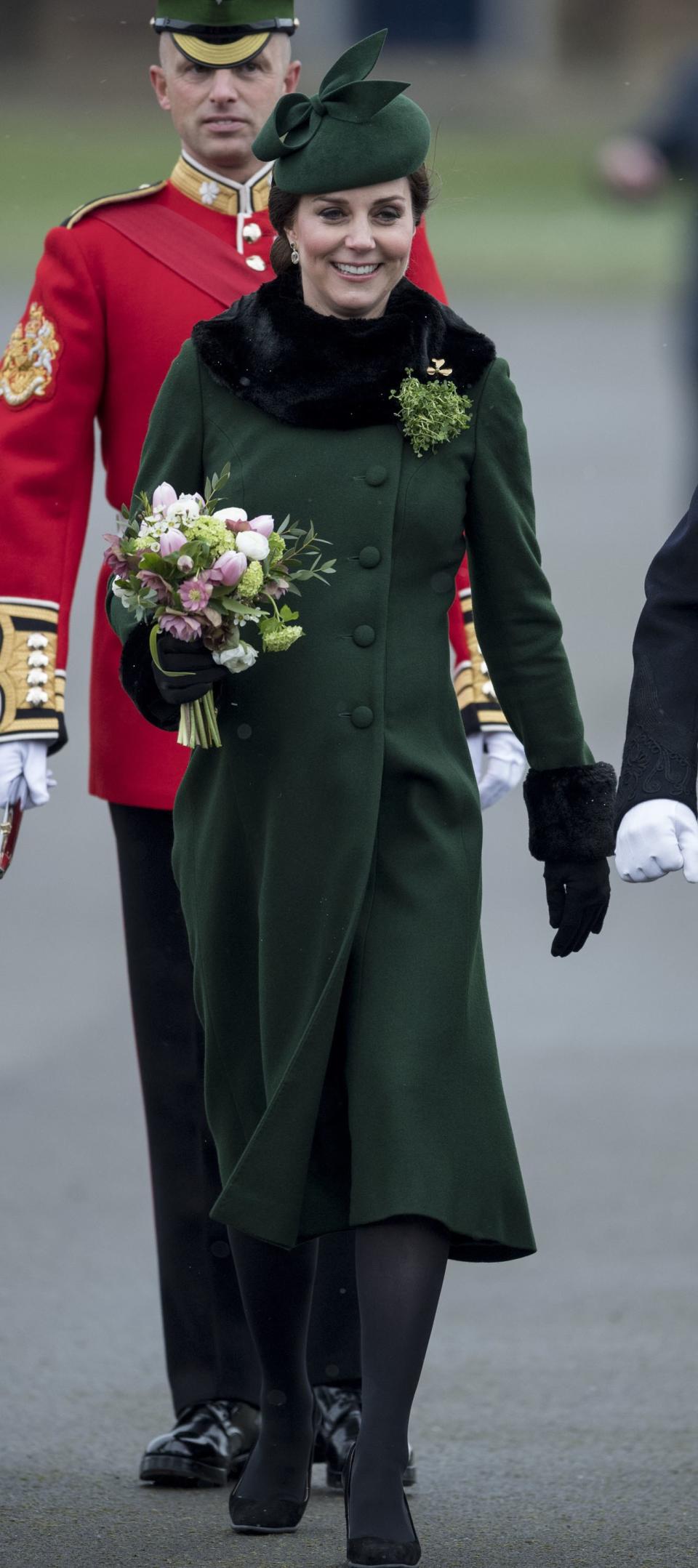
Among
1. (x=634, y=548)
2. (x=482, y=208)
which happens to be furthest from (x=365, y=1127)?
(x=482, y=208)

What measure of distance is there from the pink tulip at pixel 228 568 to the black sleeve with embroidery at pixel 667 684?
557 millimetres

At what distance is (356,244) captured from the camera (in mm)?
3701

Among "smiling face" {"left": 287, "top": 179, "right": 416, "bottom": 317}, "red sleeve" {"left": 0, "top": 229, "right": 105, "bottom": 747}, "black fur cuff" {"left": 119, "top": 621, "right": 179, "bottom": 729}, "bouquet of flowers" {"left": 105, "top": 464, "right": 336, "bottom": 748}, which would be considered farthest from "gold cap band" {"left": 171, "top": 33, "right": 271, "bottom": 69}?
"black fur cuff" {"left": 119, "top": 621, "right": 179, "bottom": 729}

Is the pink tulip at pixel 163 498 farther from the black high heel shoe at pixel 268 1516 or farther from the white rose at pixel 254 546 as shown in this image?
the black high heel shoe at pixel 268 1516

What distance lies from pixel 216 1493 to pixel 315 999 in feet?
2.72

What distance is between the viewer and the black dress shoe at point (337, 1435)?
411 cm

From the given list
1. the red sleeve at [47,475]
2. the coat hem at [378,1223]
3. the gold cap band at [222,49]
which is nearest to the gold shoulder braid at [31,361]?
the red sleeve at [47,475]

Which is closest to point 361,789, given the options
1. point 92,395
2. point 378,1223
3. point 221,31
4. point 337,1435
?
point 378,1223

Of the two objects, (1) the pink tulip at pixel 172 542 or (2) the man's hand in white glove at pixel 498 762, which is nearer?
(1) the pink tulip at pixel 172 542

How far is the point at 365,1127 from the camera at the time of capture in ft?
11.9

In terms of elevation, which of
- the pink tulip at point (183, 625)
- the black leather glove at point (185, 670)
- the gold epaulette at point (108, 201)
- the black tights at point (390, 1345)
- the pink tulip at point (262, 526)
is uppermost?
the gold epaulette at point (108, 201)

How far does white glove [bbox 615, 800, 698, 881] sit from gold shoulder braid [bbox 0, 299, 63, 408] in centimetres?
110

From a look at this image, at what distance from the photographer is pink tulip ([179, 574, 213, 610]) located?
354cm

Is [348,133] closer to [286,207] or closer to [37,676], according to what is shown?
[286,207]
